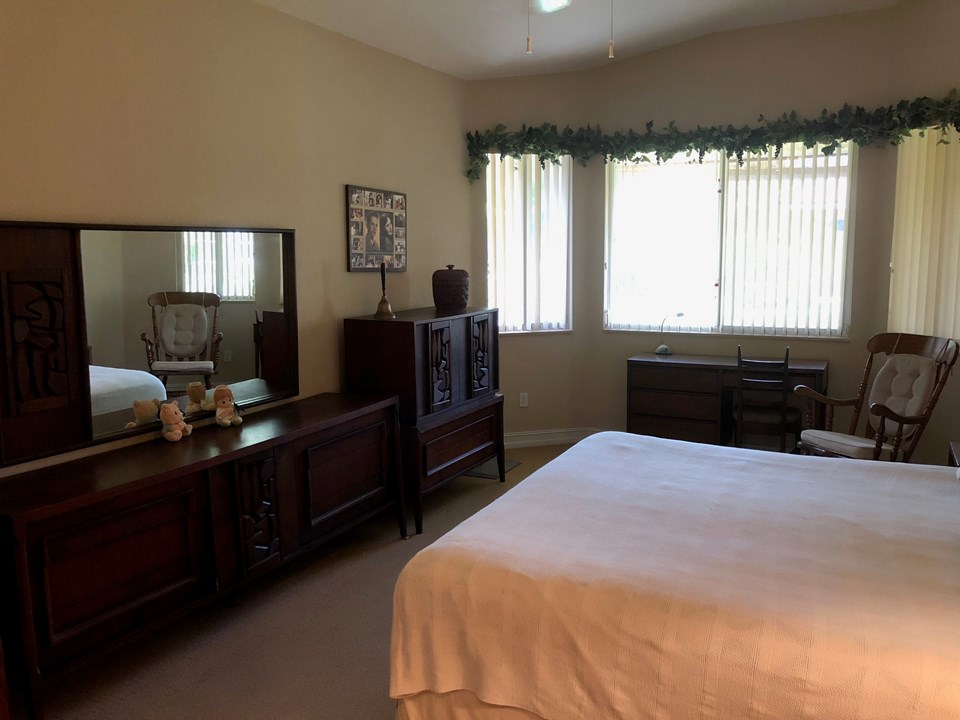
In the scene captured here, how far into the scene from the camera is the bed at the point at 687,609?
64.9 inches

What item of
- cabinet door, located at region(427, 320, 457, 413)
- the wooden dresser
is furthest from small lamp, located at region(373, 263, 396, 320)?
the wooden dresser

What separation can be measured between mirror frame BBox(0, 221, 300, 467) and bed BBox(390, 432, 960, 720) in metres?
1.52

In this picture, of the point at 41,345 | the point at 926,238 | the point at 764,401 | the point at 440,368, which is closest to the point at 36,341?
the point at 41,345

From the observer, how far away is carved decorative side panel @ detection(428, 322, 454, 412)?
13.6ft

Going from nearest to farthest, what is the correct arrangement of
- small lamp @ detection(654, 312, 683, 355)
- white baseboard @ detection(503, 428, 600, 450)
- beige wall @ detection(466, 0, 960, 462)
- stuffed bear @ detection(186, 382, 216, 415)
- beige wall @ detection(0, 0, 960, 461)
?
beige wall @ detection(0, 0, 960, 461) → stuffed bear @ detection(186, 382, 216, 415) → beige wall @ detection(466, 0, 960, 462) → small lamp @ detection(654, 312, 683, 355) → white baseboard @ detection(503, 428, 600, 450)

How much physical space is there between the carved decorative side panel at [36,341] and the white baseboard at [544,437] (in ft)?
11.7

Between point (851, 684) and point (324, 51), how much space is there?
3822 millimetres

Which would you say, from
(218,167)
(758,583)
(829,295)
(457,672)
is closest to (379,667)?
(457,672)

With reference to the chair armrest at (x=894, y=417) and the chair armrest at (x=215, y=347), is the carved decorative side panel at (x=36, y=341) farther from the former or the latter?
the chair armrest at (x=894, y=417)

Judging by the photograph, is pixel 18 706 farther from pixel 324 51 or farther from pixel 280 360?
pixel 324 51

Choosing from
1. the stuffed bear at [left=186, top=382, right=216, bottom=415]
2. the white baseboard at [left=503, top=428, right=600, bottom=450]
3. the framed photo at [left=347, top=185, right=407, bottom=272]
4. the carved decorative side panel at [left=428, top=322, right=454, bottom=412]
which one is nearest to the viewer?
the stuffed bear at [left=186, top=382, right=216, bottom=415]

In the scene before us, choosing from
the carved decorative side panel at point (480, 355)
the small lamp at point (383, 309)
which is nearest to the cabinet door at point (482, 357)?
the carved decorative side panel at point (480, 355)

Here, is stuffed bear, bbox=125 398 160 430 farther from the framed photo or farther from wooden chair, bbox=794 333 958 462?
wooden chair, bbox=794 333 958 462

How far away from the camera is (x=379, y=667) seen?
2.75 metres
